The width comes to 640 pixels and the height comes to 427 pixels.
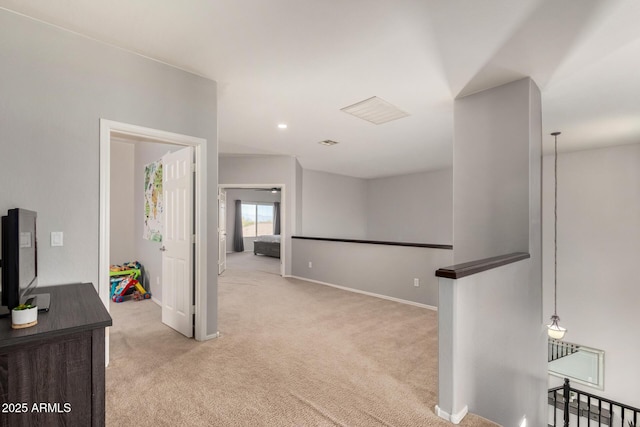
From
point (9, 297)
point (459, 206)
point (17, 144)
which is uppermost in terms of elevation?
point (17, 144)

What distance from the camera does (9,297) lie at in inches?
49.9

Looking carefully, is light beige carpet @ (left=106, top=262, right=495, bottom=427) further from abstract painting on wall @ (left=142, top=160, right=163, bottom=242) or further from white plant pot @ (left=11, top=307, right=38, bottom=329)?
abstract painting on wall @ (left=142, top=160, right=163, bottom=242)

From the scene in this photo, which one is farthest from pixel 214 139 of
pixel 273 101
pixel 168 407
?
pixel 168 407

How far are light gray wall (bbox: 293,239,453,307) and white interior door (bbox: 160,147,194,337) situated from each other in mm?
2923

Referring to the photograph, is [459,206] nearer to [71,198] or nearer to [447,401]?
[447,401]

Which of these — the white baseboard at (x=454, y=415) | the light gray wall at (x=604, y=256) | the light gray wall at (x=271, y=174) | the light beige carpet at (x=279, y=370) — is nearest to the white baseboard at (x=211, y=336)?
the light beige carpet at (x=279, y=370)

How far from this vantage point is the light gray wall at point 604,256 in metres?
5.12

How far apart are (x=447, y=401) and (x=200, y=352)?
6.64 feet

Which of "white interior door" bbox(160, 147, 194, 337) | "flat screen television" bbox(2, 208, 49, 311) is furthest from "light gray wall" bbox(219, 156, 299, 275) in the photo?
"flat screen television" bbox(2, 208, 49, 311)

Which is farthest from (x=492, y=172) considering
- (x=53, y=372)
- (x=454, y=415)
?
(x=53, y=372)

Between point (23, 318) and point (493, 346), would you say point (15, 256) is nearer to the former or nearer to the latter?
point (23, 318)

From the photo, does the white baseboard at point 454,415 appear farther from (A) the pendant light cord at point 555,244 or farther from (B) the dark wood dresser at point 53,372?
(A) the pendant light cord at point 555,244

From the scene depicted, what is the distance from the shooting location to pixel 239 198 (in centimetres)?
1158

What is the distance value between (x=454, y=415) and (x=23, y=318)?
7.33ft
